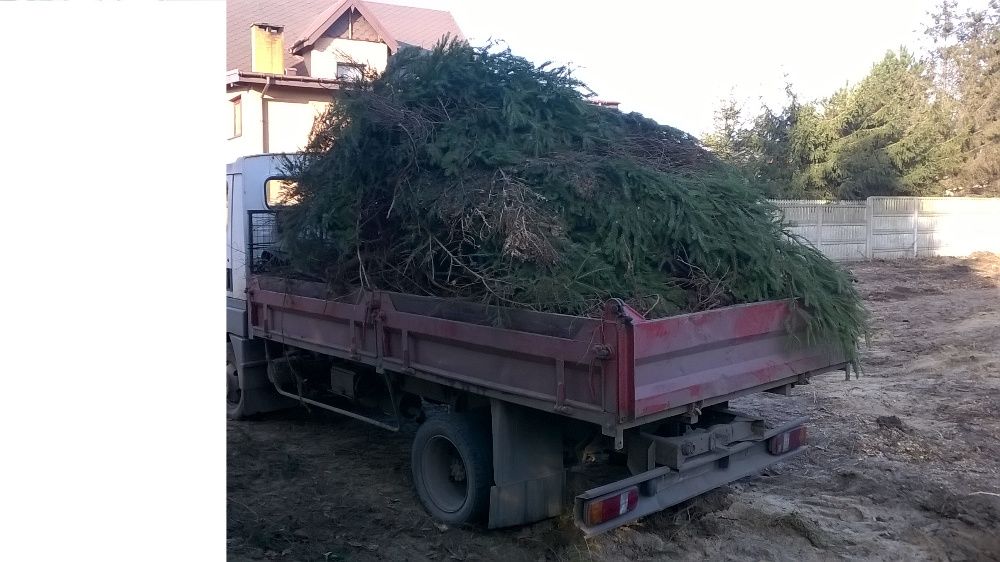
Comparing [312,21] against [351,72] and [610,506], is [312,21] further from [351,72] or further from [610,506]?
[610,506]

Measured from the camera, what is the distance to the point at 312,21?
24734 millimetres

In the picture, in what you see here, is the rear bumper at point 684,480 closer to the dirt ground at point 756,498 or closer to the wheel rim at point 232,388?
the dirt ground at point 756,498

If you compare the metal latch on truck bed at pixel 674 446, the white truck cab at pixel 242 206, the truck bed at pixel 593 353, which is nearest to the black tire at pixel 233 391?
the white truck cab at pixel 242 206

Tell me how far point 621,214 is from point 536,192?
20.3 inches

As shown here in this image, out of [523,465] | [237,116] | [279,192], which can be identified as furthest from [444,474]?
[237,116]

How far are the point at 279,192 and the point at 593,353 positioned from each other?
14.1 ft

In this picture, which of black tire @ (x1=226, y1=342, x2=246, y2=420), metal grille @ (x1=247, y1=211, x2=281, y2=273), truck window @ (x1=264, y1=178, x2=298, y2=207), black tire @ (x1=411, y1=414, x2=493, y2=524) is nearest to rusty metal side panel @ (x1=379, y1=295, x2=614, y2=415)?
black tire @ (x1=411, y1=414, x2=493, y2=524)

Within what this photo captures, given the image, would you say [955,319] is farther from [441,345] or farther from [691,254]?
[441,345]

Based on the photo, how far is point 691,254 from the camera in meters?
4.93

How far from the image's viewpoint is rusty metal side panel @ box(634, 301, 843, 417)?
13.2ft

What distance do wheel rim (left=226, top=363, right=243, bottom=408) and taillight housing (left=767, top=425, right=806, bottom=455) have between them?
4776 mm
